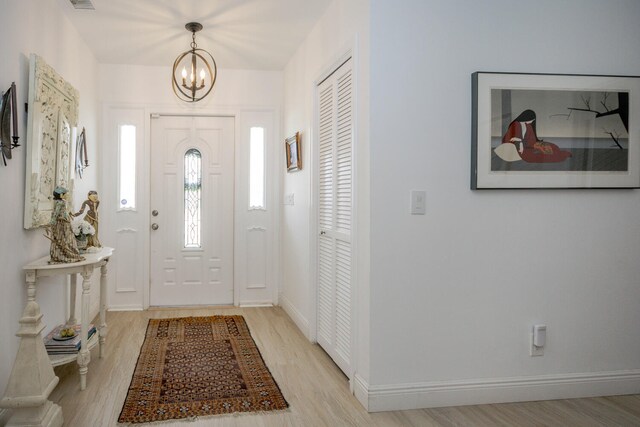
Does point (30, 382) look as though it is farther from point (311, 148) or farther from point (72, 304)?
point (311, 148)

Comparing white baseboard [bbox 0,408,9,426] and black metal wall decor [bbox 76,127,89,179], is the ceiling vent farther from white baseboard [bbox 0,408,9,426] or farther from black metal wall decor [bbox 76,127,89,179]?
white baseboard [bbox 0,408,9,426]

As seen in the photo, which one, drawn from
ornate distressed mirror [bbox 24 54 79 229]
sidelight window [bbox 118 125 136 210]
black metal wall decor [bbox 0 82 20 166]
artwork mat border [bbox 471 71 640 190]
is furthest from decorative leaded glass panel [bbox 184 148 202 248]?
artwork mat border [bbox 471 71 640 190]

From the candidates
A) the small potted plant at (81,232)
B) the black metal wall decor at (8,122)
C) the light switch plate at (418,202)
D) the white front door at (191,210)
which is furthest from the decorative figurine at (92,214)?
the light switch plate at (418,202)

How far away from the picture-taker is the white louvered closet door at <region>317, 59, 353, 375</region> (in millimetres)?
3173

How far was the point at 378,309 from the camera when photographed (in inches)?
105

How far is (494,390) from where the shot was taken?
109 inches

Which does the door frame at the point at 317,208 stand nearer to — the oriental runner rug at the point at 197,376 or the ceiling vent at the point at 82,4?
the oriental runner rug at the point at 197,376

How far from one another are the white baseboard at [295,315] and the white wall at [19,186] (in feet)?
5.95

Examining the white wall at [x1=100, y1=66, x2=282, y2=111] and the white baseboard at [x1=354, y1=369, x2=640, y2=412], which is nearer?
the white baseboard at [x1=354, y1=369, x2=640, y2=412]

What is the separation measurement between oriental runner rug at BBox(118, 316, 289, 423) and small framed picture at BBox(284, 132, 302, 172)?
150 centimetres

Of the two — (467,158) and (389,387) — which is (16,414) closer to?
(389,387)

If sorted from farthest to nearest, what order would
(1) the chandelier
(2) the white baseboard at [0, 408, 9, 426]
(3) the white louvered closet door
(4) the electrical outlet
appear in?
(1) the chandelier → (3) the white louvered closet door → (4) the electrical outlet → (2) the white baseboard at [0, 408, 9, 426]

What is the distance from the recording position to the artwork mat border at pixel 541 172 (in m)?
2.71

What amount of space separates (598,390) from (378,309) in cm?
137
